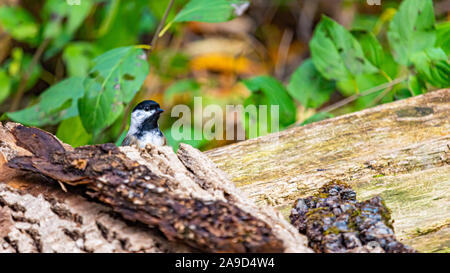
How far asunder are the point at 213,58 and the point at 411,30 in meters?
3.16

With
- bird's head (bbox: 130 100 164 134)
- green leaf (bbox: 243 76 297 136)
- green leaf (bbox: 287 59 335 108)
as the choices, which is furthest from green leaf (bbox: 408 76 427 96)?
bird's head (bbox: 130 100 164 134)

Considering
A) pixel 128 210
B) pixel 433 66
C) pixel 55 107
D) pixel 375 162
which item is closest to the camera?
pixel 128 210

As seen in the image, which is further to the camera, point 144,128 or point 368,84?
point 368,84

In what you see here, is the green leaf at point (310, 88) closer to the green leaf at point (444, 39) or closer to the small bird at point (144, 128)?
the green leaf at point (444, 39)

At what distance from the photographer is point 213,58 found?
5.79 m

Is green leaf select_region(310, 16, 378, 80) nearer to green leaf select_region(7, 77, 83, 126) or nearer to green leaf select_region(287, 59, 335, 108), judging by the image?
green leaf select_region(287, 59, 335, 108)

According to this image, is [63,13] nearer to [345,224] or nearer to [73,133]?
[73,133]

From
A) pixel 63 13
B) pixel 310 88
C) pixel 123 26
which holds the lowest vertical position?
pixel 310 88

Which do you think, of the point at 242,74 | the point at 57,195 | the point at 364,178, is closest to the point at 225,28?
the point at 242,74

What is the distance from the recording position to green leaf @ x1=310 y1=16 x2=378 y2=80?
2.99 metres

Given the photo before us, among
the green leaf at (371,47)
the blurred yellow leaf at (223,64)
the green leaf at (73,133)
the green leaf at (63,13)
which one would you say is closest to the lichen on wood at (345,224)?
the green leaf at (371,47)

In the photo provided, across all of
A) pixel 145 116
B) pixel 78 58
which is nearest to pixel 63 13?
pixel 78 58

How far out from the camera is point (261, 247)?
4.77ft
